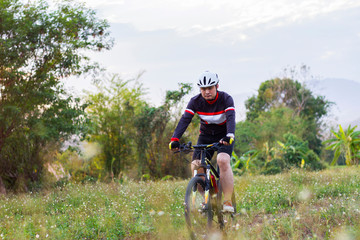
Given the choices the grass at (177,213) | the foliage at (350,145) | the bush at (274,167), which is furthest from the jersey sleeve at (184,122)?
the bush at (274,167)

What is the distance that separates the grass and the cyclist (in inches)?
24.2

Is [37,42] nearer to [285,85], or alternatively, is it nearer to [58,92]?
[58,92]

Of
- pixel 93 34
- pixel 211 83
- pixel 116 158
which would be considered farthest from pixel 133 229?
pixel 116 158

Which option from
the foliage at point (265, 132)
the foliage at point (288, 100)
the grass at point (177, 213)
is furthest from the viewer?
the foliage at point (288, 100)

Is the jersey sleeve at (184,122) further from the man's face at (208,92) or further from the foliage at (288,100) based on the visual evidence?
the foliage at (288,100)

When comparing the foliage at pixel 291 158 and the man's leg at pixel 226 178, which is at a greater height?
the man's leg at pixel 226 178

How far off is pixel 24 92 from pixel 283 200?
31.6ft

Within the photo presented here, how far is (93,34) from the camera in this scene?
1401 cm

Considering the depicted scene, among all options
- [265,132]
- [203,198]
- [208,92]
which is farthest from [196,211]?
[265,132]

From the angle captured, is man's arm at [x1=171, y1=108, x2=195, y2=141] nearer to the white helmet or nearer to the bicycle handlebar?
the bicycle handlebar

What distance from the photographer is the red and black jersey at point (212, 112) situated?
530 centimetres

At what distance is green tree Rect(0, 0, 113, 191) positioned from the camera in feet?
40.1

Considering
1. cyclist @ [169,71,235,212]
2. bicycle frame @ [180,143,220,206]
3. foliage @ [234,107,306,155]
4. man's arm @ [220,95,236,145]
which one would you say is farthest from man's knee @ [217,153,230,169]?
foliage @ [234,107,306,155]

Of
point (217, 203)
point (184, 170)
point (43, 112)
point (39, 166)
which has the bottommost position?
point (184, 170)
